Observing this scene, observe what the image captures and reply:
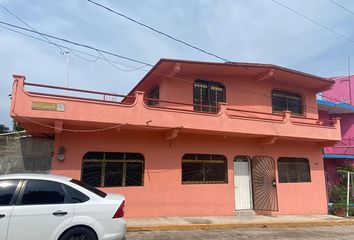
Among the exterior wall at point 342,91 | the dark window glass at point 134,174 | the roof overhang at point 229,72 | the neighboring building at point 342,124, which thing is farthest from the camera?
the exterior wall at point 342,91

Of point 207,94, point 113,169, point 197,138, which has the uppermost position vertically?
point 207,94

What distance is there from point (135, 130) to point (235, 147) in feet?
15.7

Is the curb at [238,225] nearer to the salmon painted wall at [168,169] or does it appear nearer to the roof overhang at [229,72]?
the salmon painted wall at [168,169]

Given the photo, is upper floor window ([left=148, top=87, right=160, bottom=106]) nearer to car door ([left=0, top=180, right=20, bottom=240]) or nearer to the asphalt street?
the asphalt street

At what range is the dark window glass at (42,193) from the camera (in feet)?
18.0

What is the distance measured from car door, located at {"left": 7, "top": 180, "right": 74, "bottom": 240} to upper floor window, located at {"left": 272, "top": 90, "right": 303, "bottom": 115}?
12805mm

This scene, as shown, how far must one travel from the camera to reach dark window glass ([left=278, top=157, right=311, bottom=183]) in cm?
1532

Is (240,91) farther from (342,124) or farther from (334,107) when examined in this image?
(342,124)

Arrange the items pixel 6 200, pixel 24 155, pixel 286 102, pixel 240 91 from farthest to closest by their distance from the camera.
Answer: pixel 286 102
pixel 240 91
pixel 24 155
pixel 6 200

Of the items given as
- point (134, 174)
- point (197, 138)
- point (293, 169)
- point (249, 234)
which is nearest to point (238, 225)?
point (249, 234)

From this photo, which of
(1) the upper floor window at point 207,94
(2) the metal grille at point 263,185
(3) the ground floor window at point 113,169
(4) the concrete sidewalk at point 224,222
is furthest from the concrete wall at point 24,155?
(2) the metal grille at point 263,185

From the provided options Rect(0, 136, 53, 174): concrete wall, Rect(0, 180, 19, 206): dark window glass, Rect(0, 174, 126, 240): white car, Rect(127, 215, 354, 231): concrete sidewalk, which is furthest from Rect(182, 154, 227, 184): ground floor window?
Rect(0, 180, 19, 206): dark window glass

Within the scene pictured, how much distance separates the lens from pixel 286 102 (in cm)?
1680

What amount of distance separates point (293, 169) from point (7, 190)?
44.4 feet
